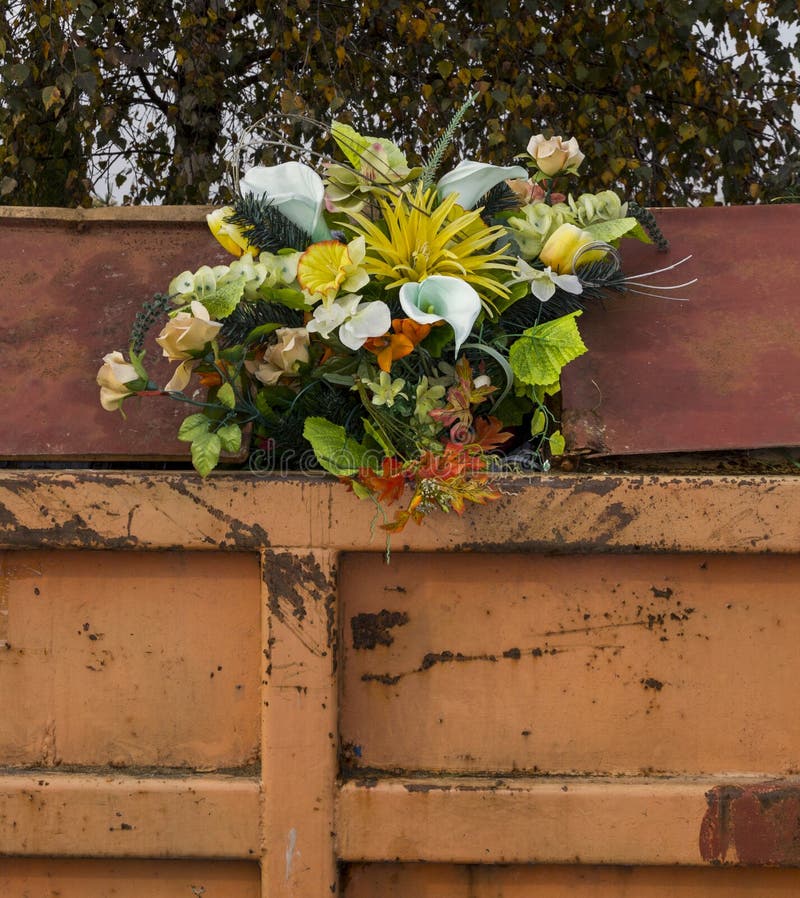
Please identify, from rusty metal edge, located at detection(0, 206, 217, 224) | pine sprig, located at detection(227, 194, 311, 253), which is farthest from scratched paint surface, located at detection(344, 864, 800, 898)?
rusty metal edge, located at detection(0, 206, 217, 224)

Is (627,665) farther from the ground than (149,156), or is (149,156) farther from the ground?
(149,156)

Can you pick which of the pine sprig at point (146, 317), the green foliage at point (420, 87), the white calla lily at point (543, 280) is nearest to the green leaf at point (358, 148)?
the white calla lily at point (543, 280)

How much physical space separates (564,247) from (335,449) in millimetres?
465

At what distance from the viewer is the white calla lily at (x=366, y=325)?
1291 millimetres

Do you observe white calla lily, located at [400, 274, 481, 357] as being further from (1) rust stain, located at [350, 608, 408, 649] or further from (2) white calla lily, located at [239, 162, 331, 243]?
(1) rust stain, located at [350, 608, 408, 649]

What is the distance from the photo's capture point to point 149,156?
4375 millimetres

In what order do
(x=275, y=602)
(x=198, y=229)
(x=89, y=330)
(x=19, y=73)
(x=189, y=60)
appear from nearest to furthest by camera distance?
1. (x=275, y=602)
2. (x=89, y=330)
3. (x=198, y=229)
4. (x=19, y=73)
5. (x=189, y=60)

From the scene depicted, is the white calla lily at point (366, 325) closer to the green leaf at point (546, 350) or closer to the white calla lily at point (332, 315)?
the white calla lily at point (332, 315)

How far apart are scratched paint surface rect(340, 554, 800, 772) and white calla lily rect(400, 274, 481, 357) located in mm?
313

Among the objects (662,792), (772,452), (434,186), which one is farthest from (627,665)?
(434,186)

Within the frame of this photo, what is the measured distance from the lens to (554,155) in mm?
1635

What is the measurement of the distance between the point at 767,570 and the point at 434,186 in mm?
755

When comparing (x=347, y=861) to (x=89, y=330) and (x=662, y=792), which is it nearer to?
(x=662, y=792)

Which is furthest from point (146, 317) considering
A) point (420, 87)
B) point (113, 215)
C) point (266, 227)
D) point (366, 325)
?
point (420, 87)
